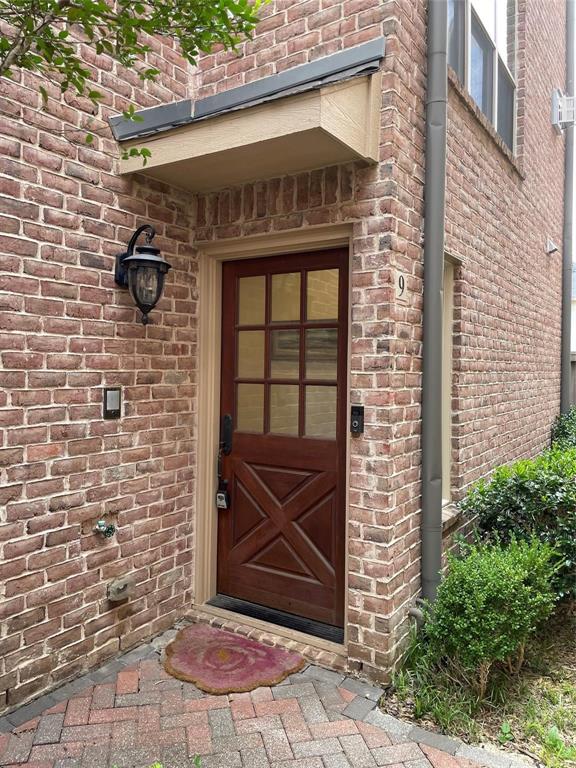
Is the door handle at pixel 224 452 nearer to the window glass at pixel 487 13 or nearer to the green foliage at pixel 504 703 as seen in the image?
the green foliage at pixel 504 703

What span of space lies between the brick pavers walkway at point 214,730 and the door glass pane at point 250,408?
1.51m

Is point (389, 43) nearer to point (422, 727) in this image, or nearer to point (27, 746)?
point (422, 727)

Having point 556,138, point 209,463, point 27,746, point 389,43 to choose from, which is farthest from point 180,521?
point 556,138

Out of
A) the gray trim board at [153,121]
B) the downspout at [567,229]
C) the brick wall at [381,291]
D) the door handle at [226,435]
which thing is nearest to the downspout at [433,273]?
the brick wall at [381,291]

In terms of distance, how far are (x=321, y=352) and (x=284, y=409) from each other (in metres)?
0.45

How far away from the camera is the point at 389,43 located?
2.82 m

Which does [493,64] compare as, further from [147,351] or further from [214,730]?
[214,730]

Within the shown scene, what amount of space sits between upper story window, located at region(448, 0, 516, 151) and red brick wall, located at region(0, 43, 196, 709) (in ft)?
6.95

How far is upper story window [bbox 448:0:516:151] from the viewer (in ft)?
13.4

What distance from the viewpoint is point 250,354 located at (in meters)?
3.62

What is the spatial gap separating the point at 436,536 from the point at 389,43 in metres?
2.70

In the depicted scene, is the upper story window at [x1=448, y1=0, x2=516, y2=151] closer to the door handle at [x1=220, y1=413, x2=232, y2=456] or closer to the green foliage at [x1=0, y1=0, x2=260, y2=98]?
the green foliage at [x1=0, y1=0, x2=260, y2=98]

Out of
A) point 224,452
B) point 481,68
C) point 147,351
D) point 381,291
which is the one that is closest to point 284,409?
point 224,452

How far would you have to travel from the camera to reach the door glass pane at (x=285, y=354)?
343 centimetres
